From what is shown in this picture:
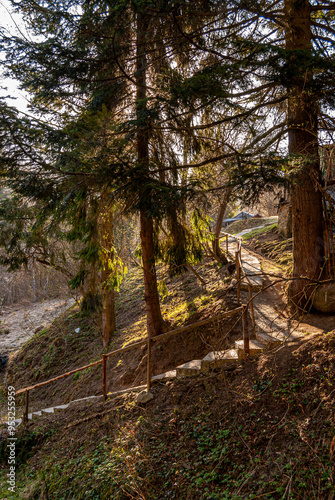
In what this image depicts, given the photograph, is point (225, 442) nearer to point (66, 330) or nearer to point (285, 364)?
point (285, 364)

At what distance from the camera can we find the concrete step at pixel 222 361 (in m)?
5.58

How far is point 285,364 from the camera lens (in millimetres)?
4883

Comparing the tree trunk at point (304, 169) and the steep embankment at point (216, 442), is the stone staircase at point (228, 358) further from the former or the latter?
the tree trunk at point (304, 169)

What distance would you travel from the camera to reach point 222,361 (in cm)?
570

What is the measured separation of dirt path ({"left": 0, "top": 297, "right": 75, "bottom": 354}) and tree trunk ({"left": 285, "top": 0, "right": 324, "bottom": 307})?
12206mm

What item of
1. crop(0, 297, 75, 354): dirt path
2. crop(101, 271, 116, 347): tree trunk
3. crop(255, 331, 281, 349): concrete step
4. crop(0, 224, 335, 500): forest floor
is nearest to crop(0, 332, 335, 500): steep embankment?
crop(0, 224, 335, 500): forest floor

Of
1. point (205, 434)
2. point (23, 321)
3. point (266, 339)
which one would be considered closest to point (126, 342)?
point (266, 339)

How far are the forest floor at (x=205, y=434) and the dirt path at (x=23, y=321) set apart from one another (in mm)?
9577

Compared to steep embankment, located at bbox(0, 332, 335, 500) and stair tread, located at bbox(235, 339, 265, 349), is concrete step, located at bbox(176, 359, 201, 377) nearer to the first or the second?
steep embankment, located at bbox(0, 332, 335, 500)

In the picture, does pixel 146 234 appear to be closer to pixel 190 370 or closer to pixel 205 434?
pixel 190 370

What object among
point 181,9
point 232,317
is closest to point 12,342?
point 232,317

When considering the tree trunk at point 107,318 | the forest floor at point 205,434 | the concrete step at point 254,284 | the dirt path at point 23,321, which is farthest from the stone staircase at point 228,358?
the dirt path at point 23,321

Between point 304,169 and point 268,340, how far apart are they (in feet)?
10.3

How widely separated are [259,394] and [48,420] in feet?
19.2
